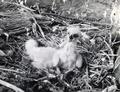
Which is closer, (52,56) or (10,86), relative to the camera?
(10,86)

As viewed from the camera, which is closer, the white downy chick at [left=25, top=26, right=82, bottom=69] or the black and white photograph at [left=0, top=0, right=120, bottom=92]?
the black and white photograph at [left=0, top=0, right=120, bottom=92]

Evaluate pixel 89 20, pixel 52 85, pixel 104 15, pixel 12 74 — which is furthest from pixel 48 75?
pixel 104 15

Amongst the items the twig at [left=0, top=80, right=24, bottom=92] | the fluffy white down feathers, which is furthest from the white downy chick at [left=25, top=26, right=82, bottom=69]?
the twig at [left=0, top=80, right=24, bottom=92]

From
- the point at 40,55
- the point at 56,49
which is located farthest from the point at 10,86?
the point at 56,49

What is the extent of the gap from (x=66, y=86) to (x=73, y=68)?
0.66ft

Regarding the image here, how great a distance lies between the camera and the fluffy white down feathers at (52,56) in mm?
2285

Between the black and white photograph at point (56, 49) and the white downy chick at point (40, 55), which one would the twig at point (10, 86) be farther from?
the white downy chick at point (40, 55)

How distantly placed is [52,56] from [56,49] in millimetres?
98

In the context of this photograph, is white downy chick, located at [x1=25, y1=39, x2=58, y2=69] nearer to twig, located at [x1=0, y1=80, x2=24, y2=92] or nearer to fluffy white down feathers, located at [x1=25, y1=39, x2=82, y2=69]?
fluffy white down feathers, located at [x1=25, y1=39, x2=82, y2=69]

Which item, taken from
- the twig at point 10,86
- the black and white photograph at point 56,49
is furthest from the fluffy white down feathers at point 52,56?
the twig at point 10,86

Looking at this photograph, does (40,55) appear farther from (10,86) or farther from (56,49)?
(10,86)

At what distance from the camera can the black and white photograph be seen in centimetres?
219

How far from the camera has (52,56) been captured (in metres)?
2.32

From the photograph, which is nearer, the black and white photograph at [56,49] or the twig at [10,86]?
the twig at [10,86]
